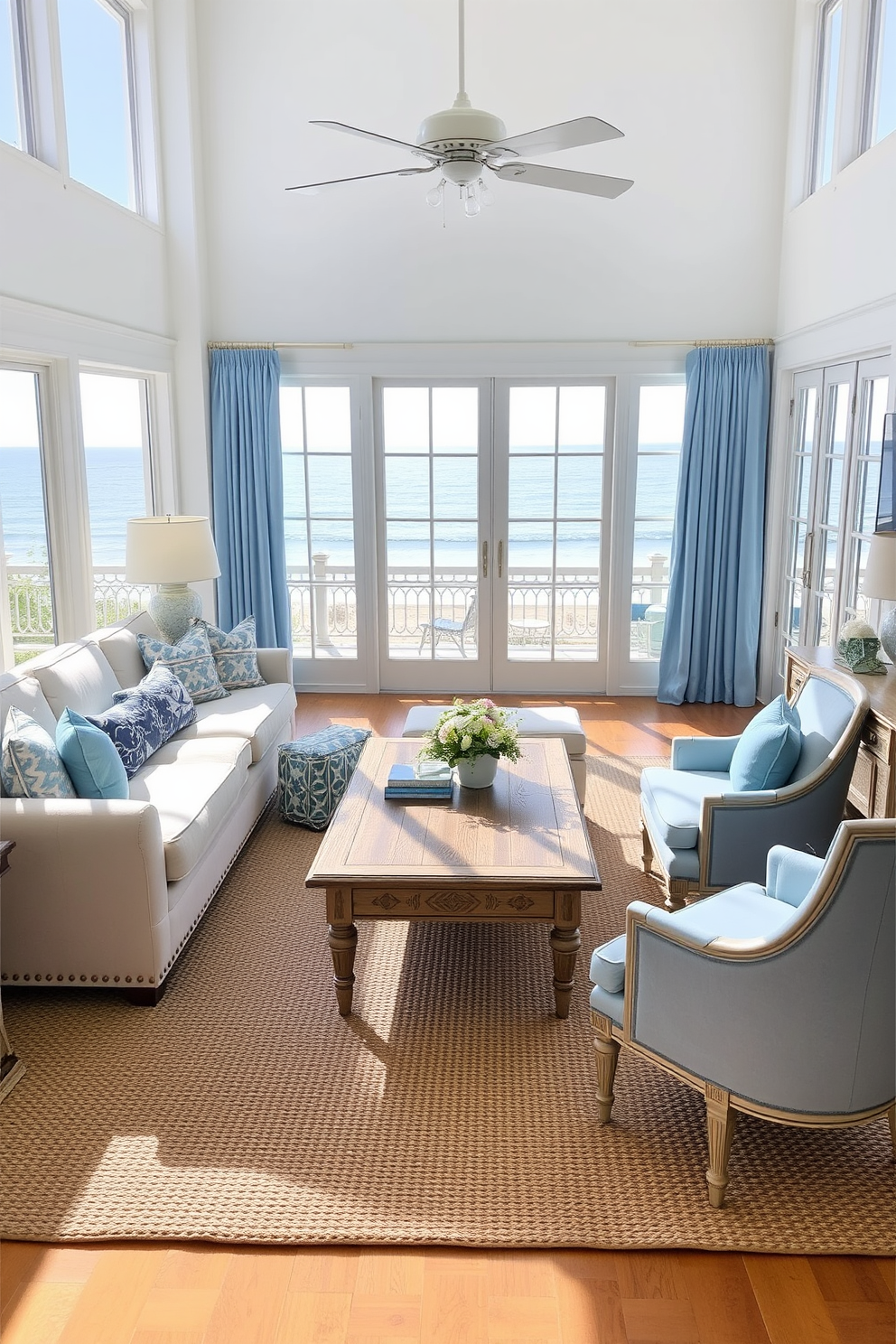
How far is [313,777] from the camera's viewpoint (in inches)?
186

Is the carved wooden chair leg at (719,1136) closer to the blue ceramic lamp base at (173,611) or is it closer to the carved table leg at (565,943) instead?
the carved table leg at (565,943)

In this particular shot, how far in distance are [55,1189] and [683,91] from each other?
6.59 meters

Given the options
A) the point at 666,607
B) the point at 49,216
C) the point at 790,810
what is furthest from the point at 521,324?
the point at 790,810

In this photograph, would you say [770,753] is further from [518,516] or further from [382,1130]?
[518,516]

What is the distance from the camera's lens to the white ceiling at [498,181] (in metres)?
6.23

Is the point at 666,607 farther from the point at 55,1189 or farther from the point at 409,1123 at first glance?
the point at 55,1189

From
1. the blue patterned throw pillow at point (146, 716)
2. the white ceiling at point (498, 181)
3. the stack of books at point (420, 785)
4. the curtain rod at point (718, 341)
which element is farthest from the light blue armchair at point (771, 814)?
the white ceiling at point (498, 181)

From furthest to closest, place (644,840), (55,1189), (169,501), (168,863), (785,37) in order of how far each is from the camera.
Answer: (169,501) < (785,37) < (644,840) < (168,863) < (55,1189)

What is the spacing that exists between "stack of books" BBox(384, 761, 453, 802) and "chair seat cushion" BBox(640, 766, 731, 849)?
2.59 feet

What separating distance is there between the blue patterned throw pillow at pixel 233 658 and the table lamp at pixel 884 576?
3.07 m

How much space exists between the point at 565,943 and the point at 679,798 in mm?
929

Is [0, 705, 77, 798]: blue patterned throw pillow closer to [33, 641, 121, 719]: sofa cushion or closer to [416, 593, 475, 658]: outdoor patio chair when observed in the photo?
[33, 641, 121, 719]: sofa cushion

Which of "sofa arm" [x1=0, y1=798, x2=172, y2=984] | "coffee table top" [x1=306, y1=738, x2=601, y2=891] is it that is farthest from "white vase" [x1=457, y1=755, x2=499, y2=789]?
"sofa arm" [x1=0, y1=798, x2=172, y2=984]

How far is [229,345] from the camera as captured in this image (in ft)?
21.9
